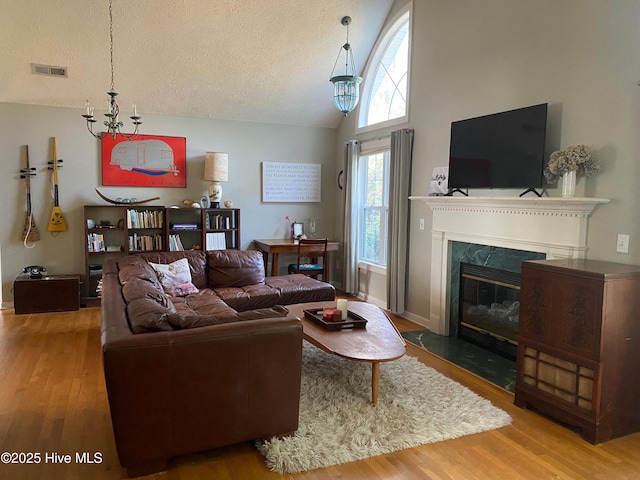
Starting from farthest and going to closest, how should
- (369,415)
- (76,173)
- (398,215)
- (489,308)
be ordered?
(76,173) → (398,215) → (489,308) → (369,415)

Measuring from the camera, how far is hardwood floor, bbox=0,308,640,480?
7.56 ft

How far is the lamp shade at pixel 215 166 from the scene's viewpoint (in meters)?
5.95

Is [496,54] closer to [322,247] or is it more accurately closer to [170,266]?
[322,247]

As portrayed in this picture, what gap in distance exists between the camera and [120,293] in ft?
10.1

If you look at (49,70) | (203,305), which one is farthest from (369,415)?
(49,70)

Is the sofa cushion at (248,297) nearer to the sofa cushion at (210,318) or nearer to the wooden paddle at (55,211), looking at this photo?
the sofa cushion at (210,318)

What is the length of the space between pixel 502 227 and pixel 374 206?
2.44 m

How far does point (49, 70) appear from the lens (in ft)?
16.8

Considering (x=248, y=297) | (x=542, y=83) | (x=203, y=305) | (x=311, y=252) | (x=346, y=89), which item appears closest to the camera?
(x=542, y=83)

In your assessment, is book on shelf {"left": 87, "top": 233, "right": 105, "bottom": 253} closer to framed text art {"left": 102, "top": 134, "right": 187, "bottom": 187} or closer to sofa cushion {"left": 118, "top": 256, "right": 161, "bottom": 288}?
framed text art {"left": 102, "top": 134, "right": 187, "bottom": 187}

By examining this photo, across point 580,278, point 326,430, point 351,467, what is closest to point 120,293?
point 326,430

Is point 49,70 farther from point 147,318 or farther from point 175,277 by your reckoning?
point 147,318

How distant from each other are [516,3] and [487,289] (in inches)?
97.3

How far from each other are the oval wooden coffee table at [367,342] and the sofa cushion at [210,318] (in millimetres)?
585
